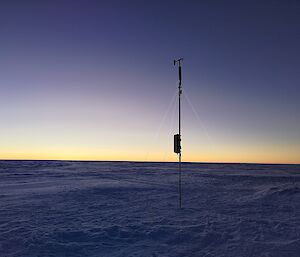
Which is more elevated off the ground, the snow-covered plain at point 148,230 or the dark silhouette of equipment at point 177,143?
the dark silhouette of equipment at point 177,143

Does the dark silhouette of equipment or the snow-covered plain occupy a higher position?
the dark silhouette of equipment

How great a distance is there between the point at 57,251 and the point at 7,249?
112 centimetres

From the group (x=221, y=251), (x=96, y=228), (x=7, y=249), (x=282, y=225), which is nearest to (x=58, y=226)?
(x=96, y=228)

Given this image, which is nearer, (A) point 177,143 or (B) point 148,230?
(B) point 148,230

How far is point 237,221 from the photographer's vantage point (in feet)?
27.7

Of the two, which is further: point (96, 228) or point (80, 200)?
point (80, 200)

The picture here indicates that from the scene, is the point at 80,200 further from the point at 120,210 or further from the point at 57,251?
the point at 57,251

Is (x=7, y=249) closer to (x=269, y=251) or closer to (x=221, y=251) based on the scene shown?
(x=221, y=251)

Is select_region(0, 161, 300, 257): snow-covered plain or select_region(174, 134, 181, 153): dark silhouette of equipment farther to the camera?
select_region(174, 134, 181, 153): dark silhouette of equipment

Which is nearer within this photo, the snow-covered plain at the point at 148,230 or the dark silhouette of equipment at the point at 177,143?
the snow-covered plain at the point at 148,230

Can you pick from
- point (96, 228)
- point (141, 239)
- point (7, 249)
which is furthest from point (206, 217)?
point (7, 249)

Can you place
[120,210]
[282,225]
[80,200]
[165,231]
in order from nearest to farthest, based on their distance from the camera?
[165,231] < [282,225] < [120,210] < [80,200]

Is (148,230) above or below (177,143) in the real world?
below

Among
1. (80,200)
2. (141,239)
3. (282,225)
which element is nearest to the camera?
(141,239)
